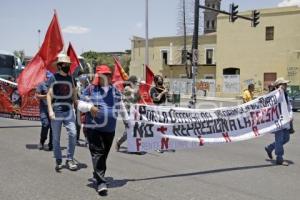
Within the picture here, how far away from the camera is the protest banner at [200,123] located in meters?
7.70

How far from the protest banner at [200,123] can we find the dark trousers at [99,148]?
0.86m

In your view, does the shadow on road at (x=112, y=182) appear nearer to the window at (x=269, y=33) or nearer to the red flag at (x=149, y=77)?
the red flag at (x=149, y=77)

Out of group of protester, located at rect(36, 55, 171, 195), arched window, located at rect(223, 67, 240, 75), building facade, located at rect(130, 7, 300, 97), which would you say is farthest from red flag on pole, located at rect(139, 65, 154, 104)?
arched window, located at rect(223, 67, 240, 75)

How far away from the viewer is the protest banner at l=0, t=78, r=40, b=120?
12469 mm

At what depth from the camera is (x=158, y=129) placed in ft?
25.9

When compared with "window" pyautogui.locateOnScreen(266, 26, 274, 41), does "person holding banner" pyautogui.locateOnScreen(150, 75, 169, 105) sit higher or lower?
lower

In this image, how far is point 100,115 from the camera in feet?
21.8

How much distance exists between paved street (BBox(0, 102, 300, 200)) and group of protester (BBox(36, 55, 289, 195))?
1.06 feet

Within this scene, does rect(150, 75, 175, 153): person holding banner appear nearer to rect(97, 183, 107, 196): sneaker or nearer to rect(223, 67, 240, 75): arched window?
rect(97, 183, 107, 196): sneaker

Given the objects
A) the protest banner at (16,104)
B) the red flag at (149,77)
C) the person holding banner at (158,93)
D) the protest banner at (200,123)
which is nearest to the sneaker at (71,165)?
the protest banner at (200,123)

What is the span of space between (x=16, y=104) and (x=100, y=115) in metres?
6.79

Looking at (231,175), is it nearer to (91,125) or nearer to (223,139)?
(223,139)

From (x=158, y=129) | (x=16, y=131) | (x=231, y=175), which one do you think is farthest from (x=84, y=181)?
(x=16, y=131)

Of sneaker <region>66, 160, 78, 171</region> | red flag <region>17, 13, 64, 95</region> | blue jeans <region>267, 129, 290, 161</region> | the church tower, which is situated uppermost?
the church tower
